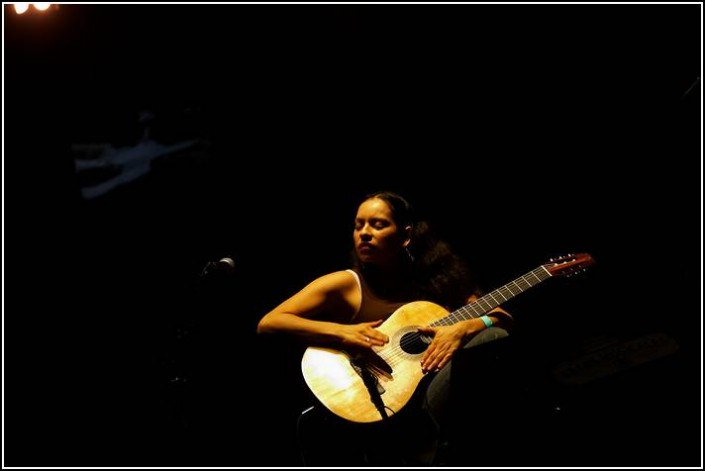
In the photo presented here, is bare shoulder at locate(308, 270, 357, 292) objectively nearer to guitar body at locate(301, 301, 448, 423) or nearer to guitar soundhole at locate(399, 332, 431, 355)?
guitar body at locate(301, 301, 448, 423)

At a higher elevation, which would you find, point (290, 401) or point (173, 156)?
point (173, 156)

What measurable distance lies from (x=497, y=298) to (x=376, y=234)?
33.6 inches

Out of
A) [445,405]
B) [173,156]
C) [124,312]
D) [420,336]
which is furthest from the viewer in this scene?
[173,156]

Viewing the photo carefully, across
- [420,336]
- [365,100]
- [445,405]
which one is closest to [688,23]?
[365,100]

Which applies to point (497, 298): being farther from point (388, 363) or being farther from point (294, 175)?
point (294, 175)

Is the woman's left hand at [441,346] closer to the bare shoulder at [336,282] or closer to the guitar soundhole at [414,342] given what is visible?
the guitar soundhole at [414,342]

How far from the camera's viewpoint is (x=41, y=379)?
9.65ft

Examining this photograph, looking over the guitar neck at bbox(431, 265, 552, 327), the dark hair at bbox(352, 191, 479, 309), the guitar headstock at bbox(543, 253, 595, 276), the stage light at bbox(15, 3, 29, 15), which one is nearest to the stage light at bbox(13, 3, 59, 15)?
the stage light at bbox(15, 3, 29, 15)

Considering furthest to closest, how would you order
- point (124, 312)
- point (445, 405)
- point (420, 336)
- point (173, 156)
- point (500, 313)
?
point (173, 156) < point (124, 312) < point (500, 313) < point (420, 336) < point (445, 405)

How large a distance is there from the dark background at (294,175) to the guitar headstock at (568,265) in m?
0.75

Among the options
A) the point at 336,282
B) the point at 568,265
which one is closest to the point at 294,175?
the point at 336,282

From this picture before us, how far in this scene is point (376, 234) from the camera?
9.29ft

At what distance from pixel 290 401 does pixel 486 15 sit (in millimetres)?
3387

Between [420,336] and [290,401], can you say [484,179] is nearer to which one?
[420,336]
